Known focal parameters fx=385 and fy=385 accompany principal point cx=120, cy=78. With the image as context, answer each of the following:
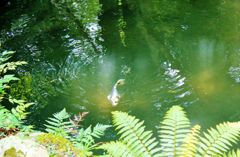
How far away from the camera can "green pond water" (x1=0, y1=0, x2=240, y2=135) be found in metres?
7.11

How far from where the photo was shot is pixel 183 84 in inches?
296

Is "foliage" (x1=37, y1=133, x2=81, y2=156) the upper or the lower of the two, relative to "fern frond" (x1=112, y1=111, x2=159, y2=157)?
lower

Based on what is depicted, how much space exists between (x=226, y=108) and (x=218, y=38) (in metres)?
2.78

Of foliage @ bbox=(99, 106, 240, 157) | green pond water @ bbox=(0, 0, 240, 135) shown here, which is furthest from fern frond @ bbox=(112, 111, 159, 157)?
green pond water @ bbox=(0, 0, 240, 135)

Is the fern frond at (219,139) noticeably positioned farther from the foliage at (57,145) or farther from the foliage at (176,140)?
the foliage at (57,145)

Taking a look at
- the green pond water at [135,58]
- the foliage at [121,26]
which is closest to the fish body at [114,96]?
the green pond water at [135,58]

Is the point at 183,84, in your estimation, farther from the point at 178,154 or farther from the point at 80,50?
the point at 178,154

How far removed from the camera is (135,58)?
875 centimetres

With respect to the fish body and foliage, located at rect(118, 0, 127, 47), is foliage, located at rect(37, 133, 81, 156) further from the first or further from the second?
foliage, located at rect(118, 0, 127, 47)

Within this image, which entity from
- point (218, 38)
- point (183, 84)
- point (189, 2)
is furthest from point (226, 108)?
point (189, 2)

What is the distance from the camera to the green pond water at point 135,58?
23.3ft

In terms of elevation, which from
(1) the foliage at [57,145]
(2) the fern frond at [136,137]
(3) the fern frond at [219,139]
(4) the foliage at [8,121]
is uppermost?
(3) the fern frond at [219,139]

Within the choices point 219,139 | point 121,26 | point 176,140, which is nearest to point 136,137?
point 176,140

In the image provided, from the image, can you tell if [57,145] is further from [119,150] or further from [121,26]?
[121,26]
